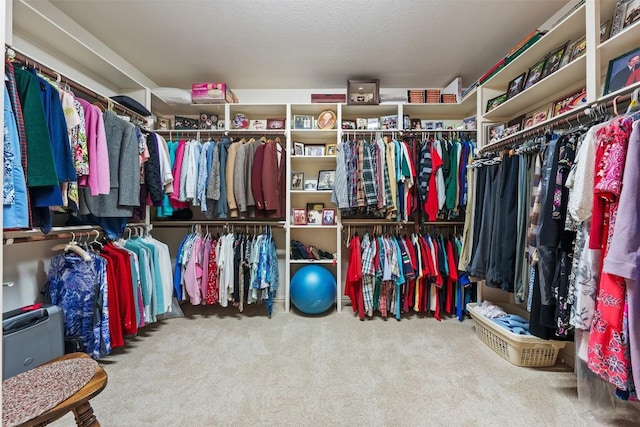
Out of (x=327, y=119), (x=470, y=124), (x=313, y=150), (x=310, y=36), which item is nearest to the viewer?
(x=310, y=36)

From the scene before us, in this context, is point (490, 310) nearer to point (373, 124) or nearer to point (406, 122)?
point (406, 122)

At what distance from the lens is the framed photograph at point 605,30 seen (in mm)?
1459

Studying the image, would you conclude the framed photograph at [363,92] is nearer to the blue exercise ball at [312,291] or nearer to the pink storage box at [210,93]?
the pink storage box at [210,93]

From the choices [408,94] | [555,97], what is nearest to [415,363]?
[555,97]

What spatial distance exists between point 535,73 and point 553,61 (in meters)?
0.13

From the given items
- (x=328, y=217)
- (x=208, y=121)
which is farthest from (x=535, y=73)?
(x=208, y=121)

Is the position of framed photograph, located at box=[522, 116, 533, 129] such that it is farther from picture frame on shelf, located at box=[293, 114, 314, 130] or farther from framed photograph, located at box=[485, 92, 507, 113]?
picture frame on shelf, located at box=[293, 114, 314, 130]

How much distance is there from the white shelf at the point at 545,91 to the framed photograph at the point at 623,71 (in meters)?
0.13

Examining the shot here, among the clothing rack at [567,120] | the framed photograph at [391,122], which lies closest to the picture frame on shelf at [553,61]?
the clothing rack at [567,120]

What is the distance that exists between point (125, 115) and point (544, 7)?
130 inches

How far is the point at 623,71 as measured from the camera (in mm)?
1354

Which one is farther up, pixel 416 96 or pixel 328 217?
pixel 416 96

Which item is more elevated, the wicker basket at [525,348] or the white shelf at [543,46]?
the white shelf at [543,46]

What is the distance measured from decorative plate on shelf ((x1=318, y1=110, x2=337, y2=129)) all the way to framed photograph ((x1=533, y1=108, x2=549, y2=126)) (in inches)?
66.0
